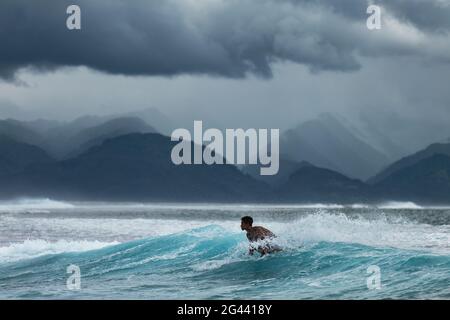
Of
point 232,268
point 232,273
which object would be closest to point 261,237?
point 232,268

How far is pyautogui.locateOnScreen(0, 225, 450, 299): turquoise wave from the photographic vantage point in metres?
16.9

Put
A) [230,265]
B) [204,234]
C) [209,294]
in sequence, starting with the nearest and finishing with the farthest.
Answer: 1. [209,294]
2. [230,265]
3. [204,234]

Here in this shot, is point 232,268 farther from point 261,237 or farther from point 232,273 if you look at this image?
point 261,237

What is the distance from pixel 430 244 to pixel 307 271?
1438 centimetres

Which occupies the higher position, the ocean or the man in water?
the man in water

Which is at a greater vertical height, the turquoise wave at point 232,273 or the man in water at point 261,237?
the man in water at point 261,237

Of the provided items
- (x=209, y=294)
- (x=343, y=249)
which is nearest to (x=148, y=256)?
(x=343, y=249)

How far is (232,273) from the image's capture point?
20.7 m

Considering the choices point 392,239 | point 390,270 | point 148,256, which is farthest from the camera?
point 392,239

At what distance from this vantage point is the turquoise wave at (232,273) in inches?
667

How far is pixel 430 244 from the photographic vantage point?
3266cm

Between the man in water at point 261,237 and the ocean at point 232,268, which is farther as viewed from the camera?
the man in water at point 261,237

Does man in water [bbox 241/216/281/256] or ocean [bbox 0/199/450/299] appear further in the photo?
man in water [bbox 241/216/281/256]
